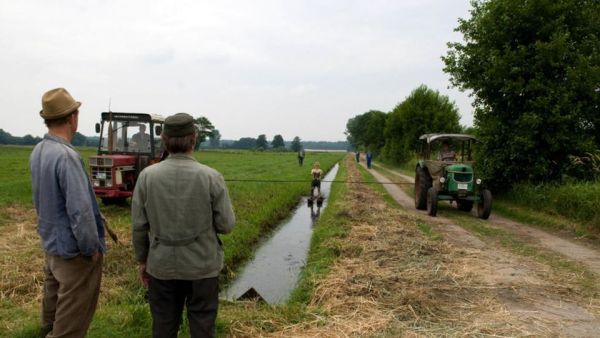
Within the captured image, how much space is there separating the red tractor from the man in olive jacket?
867cm

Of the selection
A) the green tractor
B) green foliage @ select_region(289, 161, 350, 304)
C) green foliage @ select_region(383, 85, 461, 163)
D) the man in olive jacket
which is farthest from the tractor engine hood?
green foliage @ select_region(383, 85, 461, 163)

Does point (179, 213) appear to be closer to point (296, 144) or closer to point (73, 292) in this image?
point (73, 292)

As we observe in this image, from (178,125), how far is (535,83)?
11.9 meters

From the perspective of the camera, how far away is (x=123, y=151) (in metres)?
12.0

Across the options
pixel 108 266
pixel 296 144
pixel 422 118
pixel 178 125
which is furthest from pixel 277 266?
pixel 296 144

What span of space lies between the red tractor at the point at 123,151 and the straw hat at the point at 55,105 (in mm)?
8230

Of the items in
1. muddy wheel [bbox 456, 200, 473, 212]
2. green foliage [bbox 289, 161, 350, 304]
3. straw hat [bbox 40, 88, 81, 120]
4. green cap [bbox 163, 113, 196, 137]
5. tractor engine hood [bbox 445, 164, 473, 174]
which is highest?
straw hat [bbox 40, 88, 81, 120]

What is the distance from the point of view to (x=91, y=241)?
3.09 m

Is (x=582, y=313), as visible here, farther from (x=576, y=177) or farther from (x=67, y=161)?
(x=576, y=177)

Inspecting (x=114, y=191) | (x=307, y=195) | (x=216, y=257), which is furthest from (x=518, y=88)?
(x=216, y=257)

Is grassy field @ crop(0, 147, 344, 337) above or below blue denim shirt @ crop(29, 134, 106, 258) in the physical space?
below

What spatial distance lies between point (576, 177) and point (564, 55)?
3.34 meters

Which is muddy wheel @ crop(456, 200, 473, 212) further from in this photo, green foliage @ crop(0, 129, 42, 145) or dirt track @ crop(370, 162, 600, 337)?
green foliage @ crop(0, 129, 42, 145)

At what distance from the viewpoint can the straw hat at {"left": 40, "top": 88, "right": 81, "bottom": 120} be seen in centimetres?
316
